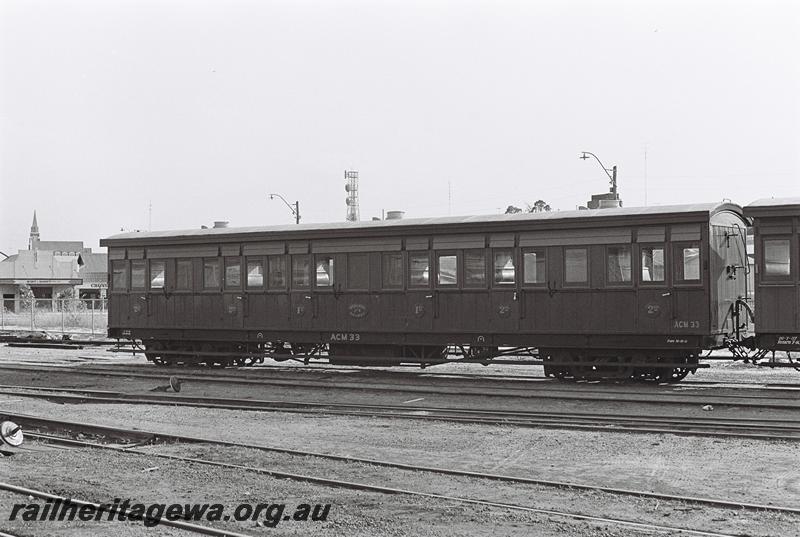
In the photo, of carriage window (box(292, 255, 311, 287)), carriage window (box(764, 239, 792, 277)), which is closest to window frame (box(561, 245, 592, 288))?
carriage window (box(764, 239, 792, 277))

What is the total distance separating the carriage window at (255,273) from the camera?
22.2 metres

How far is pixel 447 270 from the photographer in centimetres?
1992

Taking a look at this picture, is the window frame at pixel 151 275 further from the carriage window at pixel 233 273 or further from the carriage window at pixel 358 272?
the carriage window at pixel 358 272

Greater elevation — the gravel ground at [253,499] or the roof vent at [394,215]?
the roof vent at [394,215]

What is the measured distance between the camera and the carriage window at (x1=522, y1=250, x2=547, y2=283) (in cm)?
1895

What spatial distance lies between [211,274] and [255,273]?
1.35m

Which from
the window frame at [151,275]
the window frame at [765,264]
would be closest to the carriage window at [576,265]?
the window frame at [765,264]

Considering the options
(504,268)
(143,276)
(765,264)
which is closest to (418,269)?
(504,268)

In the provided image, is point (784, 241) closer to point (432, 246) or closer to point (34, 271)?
point (432, 246)

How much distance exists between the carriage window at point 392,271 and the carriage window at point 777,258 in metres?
7.38

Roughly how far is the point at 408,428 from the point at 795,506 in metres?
5.91

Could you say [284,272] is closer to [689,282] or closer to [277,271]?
[277,271]

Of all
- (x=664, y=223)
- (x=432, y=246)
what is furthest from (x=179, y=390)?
(x=664, y=223)

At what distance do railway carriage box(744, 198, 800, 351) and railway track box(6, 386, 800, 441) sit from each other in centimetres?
395
